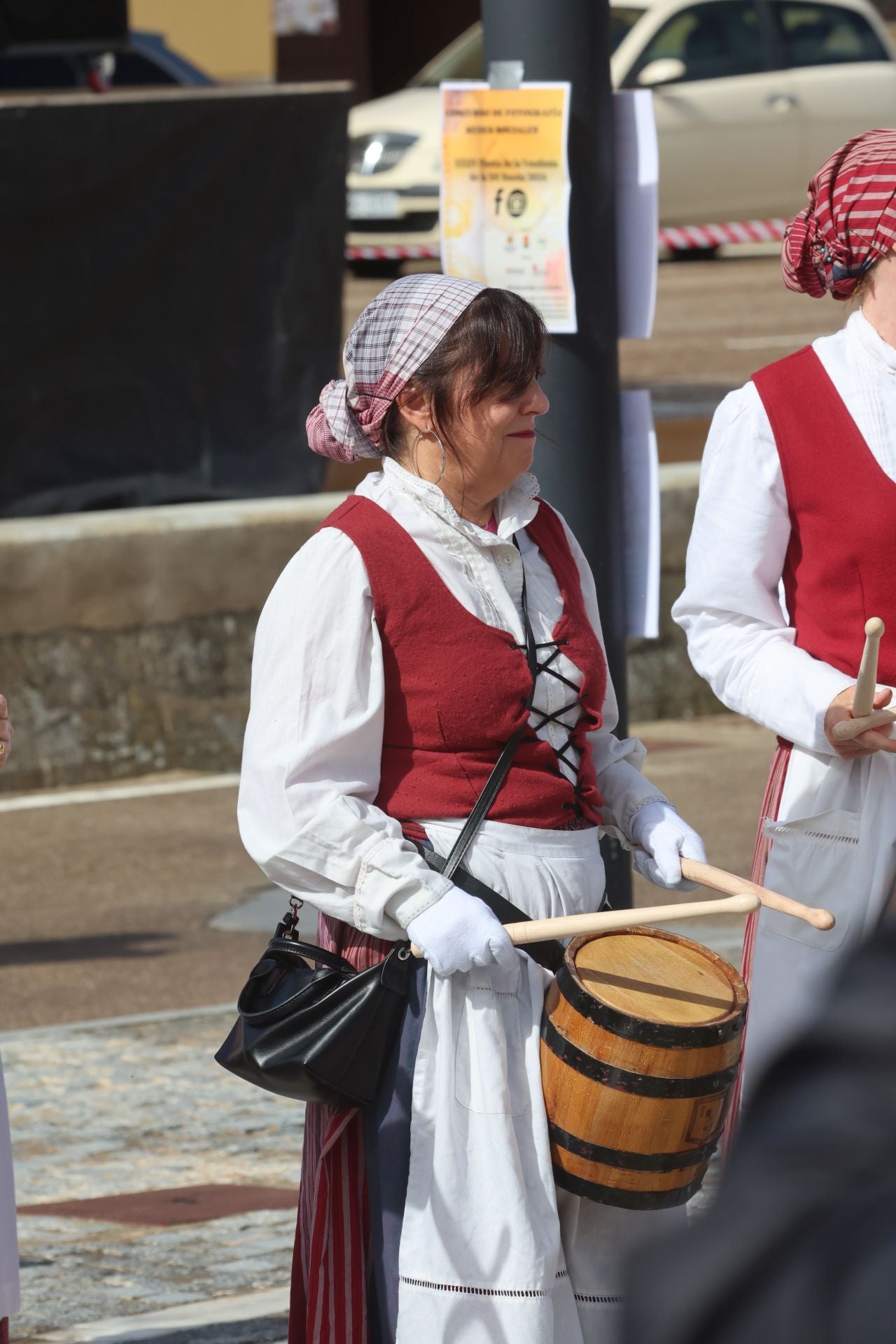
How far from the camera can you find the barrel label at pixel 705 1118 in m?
2.63

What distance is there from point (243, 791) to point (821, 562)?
99 cm

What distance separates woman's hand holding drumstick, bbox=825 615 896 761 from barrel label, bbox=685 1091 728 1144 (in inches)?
26.5

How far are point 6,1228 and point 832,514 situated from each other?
1.61 meters

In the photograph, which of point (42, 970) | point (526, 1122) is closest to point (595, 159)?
point (526, 1122)

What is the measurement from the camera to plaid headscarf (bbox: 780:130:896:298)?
3238mm

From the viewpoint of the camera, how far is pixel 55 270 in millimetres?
8297

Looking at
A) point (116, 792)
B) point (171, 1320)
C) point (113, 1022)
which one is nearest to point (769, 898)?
point (171, 1320)

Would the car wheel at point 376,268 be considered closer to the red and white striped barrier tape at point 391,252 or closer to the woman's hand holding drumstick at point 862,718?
the red and white striped barrier tape at point 391,252

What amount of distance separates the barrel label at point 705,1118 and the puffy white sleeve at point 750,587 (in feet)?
2.46

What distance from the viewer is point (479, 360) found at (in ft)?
9.35

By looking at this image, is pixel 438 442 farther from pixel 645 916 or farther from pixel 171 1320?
pixel 171 1320

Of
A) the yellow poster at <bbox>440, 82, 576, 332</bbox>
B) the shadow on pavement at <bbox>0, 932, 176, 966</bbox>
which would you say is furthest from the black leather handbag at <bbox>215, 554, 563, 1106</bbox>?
the shadow on pavement at <bbox>0, 932, 176, 966</bbox>

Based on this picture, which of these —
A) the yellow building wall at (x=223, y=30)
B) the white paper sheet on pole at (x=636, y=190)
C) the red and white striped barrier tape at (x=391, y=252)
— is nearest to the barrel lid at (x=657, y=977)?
the white paper sheet on pole at (x=636, y=190)

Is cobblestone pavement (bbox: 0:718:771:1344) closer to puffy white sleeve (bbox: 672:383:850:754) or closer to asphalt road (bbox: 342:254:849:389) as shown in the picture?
puffy white sleeve (bbox: 672:383:850:754)
